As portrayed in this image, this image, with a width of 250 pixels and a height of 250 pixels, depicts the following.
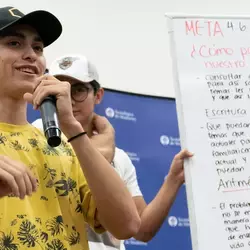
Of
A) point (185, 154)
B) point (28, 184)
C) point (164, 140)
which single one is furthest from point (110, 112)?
point (28, 184)

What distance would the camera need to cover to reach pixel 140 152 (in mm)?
3027

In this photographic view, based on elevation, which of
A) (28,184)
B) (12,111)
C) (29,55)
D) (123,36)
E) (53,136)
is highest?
(123,36)

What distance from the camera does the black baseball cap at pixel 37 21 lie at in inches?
57.2

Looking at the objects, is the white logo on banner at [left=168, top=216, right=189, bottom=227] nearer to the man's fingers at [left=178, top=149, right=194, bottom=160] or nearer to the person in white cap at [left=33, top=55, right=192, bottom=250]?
the person in white cap at [left=33, top=55, right=192, bottom=250]

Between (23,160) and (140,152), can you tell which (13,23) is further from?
(140,152)

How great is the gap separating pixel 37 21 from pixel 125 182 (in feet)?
2.51

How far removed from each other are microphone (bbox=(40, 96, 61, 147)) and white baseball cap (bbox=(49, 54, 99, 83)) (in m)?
0.73

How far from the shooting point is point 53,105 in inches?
51.7

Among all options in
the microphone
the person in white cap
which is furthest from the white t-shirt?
the microphone

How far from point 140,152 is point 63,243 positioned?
5.68ft

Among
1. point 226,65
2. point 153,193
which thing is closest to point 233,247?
point 226,65

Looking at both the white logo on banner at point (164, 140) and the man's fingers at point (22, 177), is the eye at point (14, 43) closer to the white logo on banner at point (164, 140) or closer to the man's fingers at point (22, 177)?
the man's fingers at point (22, 177)

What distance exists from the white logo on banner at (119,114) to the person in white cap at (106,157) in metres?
0.71

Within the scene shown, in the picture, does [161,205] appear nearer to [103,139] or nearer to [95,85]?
[103,139]
